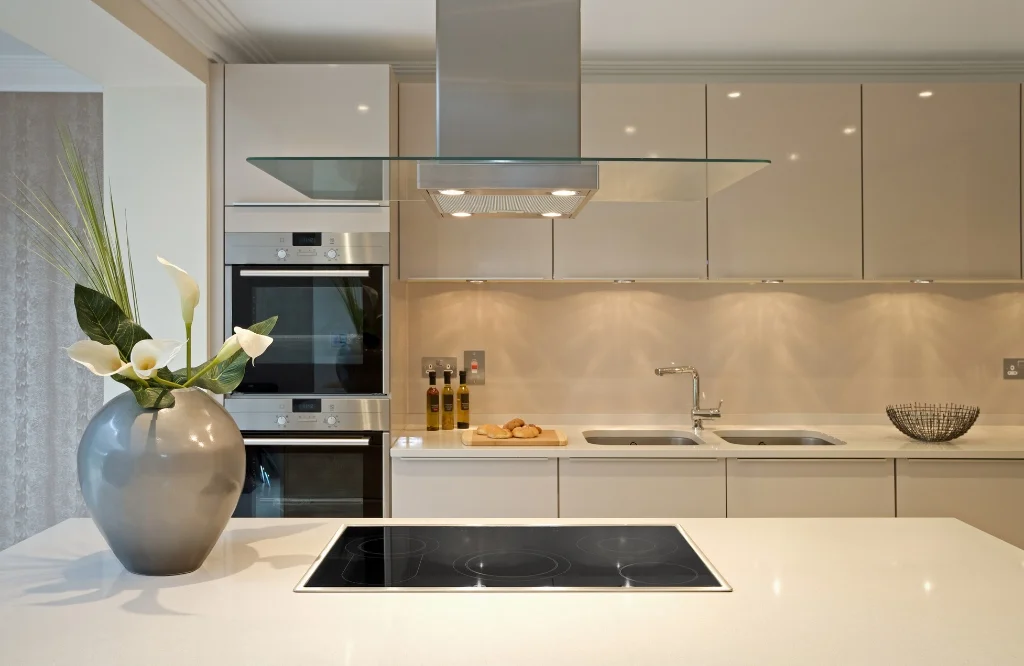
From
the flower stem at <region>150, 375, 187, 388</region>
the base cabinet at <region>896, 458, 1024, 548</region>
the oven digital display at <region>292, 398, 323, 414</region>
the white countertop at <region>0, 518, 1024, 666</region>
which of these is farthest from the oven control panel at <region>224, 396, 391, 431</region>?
the base cabinet at <region>896, 458, 1024, 548</region>

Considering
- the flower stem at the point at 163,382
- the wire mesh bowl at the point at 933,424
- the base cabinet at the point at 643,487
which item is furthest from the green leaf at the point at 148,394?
the wire mesh bowl at the point at 933,424

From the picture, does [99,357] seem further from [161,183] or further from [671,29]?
[671,29]

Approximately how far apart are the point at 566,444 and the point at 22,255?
266 centimetres

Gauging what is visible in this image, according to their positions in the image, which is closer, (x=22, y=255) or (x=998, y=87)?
(x=998, y=87)

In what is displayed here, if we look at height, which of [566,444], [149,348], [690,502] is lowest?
[690,502]

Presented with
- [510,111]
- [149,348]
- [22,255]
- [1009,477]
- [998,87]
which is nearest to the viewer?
[149,348]

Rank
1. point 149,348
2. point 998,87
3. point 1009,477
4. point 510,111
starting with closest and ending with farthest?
point 149,348 < point 510,111 < point 1009,477 < point 998,87

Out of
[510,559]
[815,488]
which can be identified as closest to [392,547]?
[510,559]

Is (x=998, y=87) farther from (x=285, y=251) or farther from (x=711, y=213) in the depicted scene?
(x=285, y=251)

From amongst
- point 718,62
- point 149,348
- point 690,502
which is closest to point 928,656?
point 149,348

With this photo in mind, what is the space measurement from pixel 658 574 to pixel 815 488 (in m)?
1.77

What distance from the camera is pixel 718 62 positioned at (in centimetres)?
356

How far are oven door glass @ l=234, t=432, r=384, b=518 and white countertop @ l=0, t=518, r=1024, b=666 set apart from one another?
1.35 m

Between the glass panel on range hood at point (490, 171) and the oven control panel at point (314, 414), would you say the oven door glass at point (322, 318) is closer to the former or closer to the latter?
the oven control panel at point (314, 414)
